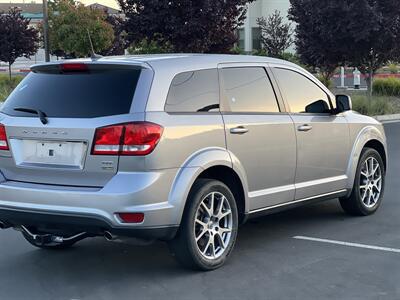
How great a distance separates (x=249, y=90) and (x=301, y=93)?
2.70 feet

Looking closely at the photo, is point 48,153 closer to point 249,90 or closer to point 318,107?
point 249,90

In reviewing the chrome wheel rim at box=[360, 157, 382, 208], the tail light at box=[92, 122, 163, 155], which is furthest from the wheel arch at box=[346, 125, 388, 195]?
the tail light at box=[92, 122, 163, 155]

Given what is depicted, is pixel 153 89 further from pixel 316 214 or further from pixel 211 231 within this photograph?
pixel 316 214

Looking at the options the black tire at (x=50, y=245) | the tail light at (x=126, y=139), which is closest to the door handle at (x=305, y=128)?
the tail light at (x=126, y=139)

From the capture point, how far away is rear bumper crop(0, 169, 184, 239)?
4773 mm

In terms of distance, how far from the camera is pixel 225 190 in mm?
5469

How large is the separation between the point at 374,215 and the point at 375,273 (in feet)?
7.05

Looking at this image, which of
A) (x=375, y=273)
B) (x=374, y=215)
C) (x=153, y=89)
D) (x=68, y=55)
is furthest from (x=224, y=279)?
(x=68, y=55)

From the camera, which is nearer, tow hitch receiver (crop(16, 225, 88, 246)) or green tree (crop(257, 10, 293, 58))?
tow hitch receiver (crop(16, 225, 88, 246))

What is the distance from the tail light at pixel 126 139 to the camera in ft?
15.8

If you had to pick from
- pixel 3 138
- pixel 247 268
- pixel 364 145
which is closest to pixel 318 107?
pixel 364 145

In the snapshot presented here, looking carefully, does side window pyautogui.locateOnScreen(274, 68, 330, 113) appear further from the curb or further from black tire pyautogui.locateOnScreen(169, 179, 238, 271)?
the curb

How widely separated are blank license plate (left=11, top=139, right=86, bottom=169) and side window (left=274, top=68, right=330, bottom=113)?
7.38 feet

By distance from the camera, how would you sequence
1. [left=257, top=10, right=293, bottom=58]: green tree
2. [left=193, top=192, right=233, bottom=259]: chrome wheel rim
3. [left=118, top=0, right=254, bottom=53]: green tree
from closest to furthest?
1. [left=193, top=192, right=233, bottom=259]: chrome wheel rim
2. [left=118, top=0, right=254, bottom=53]: green tree
3. [left=257, top=10, right=293, bottom=58]: green tree
